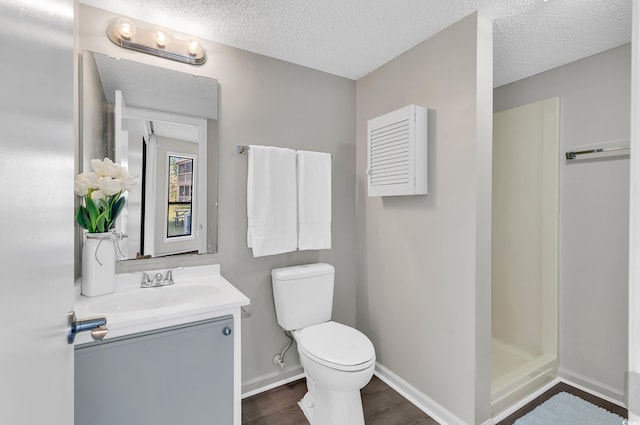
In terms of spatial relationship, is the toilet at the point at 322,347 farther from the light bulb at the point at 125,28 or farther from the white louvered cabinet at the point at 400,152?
the light bulb at the point at 125,28

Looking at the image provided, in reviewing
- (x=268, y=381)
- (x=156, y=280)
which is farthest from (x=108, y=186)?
(x=268, y=381)

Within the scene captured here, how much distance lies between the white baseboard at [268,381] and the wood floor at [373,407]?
0.03 metres

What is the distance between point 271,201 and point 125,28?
1211 mm

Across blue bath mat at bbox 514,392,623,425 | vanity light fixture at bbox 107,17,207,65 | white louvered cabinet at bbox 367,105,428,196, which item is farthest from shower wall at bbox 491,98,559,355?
vanity light fixture at bbox 107,17,207,65

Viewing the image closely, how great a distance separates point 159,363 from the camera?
1265 mm

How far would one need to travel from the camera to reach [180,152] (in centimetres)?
183

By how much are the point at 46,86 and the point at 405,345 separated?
217 centimetres

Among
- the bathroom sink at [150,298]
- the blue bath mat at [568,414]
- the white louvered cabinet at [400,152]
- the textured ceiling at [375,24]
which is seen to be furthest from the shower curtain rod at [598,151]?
the bathroom sink at [150,298]

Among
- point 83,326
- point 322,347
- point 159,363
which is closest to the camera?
point 83,326

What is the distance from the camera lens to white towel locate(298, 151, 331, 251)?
212cm

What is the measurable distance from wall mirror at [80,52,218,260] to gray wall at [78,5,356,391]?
0.25 ft

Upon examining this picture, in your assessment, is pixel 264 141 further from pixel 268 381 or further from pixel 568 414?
pixel 568 414

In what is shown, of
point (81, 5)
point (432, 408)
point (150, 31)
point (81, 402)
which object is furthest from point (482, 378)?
point (81, 5)

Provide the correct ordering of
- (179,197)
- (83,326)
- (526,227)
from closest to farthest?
1. (83,326)
2. (179,197)
3. (526,227)
